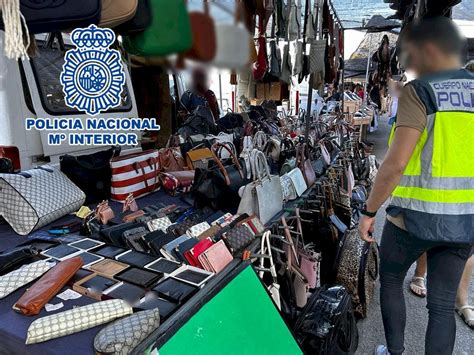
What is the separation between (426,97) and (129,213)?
5.59 ft

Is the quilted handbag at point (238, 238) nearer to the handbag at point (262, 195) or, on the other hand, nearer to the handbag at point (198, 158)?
the handbag at point (262, 195)

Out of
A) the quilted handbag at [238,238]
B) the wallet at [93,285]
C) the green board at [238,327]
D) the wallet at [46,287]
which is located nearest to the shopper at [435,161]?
the quilted handbag at [238,238]

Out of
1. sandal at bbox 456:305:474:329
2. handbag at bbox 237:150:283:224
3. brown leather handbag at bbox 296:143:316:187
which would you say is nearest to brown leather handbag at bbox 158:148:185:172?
handbag at bbox 237:150:283:224

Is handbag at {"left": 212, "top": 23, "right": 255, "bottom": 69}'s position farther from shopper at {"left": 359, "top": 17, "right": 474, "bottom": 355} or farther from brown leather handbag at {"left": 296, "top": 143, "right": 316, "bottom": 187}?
brown leather handbag at {"left": 296, "top": 143, "right": 316, "bottom": 187}

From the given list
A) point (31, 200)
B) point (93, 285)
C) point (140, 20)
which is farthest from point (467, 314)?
point (31, 200)

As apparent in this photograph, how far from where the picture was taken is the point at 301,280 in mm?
2111

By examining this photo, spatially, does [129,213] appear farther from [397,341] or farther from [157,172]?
[397,341]

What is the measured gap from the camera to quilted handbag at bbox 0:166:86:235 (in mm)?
1921

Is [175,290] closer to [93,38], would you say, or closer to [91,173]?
[91,173]

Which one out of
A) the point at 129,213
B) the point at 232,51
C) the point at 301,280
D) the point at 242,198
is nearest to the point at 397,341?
the point at 301,280

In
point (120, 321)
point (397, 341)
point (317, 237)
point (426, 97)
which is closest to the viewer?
point (120, 321)

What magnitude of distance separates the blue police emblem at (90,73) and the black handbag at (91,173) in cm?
78

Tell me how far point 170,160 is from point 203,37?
4.39 feet

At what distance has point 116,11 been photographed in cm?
120
